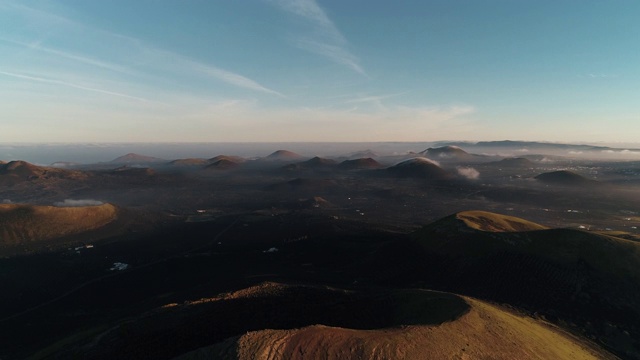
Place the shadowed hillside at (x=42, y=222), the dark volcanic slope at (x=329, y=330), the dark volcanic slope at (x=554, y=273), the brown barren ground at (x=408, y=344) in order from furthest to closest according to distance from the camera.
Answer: the shadowed hillside at (x=42, y=222), the dark volcanic slope at (x=554, y=273), the dark volcanic slope at (x=329, y=330), the brown barren ground at (x=408, y=344)

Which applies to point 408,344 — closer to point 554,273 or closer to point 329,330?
point 329,330

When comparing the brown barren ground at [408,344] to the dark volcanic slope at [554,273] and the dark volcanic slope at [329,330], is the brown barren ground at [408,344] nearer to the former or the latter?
the dark volcanic slope at [329,330]

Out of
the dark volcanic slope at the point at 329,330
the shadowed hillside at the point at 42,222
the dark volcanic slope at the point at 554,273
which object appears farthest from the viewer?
the shadowed hillside at the point at 42,222

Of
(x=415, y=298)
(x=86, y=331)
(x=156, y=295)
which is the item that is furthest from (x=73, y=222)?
(x=415, y=298)

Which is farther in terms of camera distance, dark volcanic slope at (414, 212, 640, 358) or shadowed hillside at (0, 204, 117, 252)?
shadowed hillside at (0, 204, 117, 252)

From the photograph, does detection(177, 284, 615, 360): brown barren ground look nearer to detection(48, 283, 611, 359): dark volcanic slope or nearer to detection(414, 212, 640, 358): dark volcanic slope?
detection(48, 283, 611, 359): dark volcanic slope

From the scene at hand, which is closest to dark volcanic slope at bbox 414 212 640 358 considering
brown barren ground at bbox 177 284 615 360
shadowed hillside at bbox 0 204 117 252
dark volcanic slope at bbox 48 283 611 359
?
dark volcanic slope at bbox 48 283 611 359

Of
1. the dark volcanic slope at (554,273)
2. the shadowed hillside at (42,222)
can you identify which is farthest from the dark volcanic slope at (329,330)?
the shadowed hillside at (42,222)

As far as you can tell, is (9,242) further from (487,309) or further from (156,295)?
(487,309)

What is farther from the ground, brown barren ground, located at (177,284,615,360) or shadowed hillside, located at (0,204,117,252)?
brown barren ground, located at (177,284,615,360)
